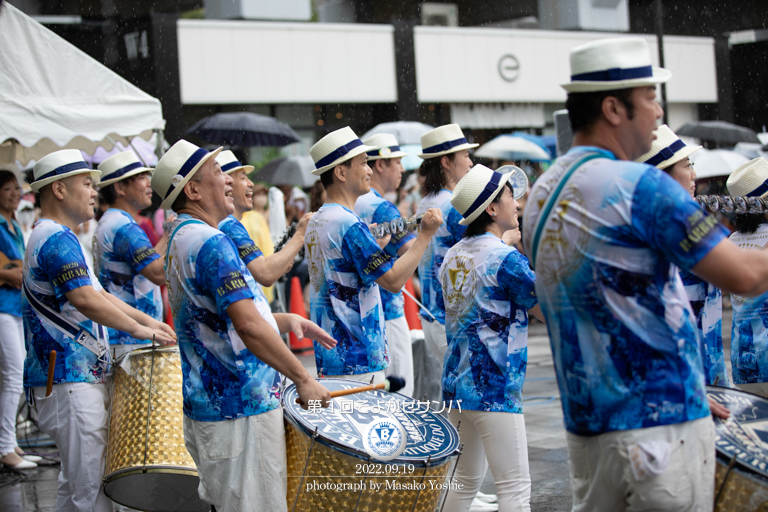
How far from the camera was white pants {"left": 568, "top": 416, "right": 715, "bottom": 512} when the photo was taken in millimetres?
2256

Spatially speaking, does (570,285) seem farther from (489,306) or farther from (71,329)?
(71,329)

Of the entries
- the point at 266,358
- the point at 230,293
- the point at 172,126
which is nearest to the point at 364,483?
the point at 266,358

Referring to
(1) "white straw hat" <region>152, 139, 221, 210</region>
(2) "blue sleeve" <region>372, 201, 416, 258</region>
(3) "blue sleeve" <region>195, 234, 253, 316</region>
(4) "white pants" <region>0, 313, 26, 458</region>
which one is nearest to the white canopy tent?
(4) "white pants" <region>0, 313, 26, 458</region>

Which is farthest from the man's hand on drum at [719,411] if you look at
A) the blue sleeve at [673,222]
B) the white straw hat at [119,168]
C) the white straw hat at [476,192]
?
the white straw hat at [119,168]

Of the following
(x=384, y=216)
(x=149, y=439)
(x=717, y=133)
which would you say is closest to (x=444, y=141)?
(x=384, y=216)

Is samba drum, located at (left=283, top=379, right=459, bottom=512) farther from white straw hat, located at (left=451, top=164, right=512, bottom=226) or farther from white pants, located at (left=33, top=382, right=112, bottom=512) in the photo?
white pants, located at (left=33, top=382, right=112, bottom=512)

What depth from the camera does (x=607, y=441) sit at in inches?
91.4

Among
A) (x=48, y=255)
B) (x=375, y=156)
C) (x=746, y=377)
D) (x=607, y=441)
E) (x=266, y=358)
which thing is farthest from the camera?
(x=375, y=156)

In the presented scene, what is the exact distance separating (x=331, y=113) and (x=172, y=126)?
14.1 feet

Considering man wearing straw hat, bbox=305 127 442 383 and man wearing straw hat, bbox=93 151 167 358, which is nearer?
man wearing straw hat, bbox=305 127 442 383

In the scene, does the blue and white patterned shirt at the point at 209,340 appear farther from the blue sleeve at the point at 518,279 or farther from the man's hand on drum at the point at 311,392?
the blue sleeve at the point at 518,279

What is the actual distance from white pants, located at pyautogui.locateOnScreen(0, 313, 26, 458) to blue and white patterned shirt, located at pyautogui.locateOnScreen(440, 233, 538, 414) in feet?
14.4

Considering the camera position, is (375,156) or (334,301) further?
(375,156)

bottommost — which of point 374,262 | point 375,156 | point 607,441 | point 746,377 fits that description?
point 746,377
